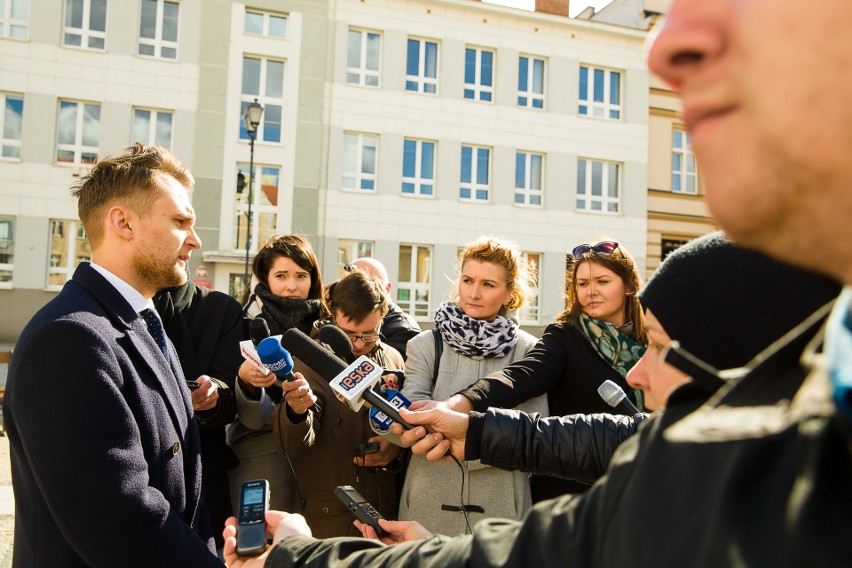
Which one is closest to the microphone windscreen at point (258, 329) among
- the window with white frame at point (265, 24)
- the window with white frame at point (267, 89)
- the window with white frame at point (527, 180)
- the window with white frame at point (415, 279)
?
the window with white frame at point (415, 279)

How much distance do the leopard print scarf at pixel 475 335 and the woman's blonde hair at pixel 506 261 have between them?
0.90 feet

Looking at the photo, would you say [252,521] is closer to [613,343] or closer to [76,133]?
[613,343]

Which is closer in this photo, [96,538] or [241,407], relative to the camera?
[96,538]

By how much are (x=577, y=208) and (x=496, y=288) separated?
19597 millimetres

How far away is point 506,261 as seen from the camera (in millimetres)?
3447

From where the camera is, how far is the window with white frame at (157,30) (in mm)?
19062

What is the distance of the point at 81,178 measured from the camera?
2.51 meters

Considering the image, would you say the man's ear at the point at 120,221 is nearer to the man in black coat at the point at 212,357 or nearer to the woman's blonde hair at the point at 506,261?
the man in black coat at the point at 212,357

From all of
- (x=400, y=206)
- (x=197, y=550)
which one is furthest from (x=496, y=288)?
(x=400, y=206)

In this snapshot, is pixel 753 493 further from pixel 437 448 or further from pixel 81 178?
pixel 81 178

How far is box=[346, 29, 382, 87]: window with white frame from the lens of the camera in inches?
811

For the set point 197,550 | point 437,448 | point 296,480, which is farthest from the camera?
point 296,480

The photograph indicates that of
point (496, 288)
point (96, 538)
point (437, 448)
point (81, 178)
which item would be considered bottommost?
point (96, 538)

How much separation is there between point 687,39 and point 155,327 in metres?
2.08
